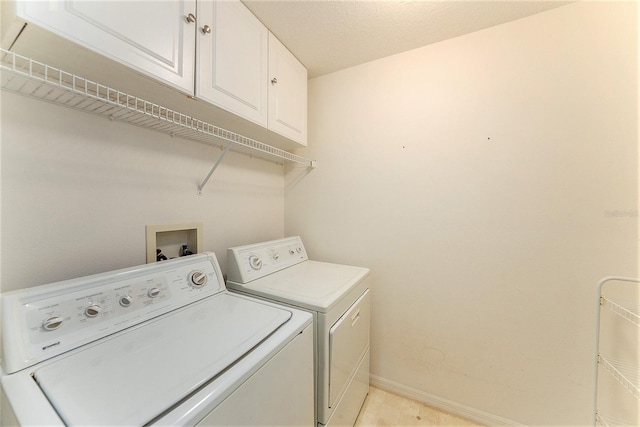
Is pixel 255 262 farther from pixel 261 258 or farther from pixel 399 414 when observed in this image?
pixel 399 414

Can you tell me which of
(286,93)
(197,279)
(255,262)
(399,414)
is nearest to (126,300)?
(197,279)

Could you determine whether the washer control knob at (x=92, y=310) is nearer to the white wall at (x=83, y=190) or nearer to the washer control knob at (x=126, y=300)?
the washer control knob at (x=126, y=300)

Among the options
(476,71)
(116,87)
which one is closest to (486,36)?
(476,71)

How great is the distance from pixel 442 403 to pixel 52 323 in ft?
6.89

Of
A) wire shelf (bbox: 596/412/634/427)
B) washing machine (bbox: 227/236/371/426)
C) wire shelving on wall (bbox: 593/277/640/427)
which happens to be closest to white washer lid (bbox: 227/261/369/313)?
washing machine (bbox: 227/236/371/426)

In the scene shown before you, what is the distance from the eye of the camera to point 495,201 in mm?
1452

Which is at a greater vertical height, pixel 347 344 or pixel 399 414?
pixel 347 344

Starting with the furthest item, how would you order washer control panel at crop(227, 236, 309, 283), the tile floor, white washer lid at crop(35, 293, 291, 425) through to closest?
1. the tile floor
2. washer control panel at crop(227, 236, 309, 283)
3. white washer lid at crop(35, 293, 291, 425)

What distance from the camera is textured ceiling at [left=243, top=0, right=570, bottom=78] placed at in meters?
1.29

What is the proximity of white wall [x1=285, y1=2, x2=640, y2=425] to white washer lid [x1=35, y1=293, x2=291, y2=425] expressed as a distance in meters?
1.16

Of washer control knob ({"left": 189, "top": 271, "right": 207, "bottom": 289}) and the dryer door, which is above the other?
washer control knob ({"left": 189, "top": 271, "right": 207, "bottom": 289})

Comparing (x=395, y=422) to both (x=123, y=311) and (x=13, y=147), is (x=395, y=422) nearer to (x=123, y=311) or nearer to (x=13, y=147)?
(x=123, y=311)

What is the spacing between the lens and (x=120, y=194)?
3.54 feet

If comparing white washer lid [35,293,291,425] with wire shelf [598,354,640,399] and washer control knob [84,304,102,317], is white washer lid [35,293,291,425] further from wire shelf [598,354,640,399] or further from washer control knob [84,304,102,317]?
wire shelf [598,354,640,399]
